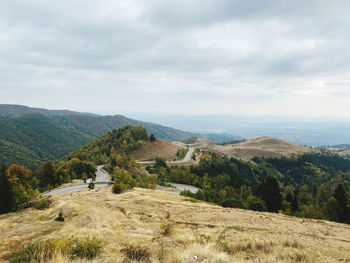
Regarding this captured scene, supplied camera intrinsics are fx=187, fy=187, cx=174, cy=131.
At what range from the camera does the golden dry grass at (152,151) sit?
154 m

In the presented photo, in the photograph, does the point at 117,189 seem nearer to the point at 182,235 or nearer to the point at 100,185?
the point at 100,185

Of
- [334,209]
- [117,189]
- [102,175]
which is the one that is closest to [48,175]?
[102,175]

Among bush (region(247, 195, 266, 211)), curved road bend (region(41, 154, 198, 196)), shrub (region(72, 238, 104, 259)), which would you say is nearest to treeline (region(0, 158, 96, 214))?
curved road bend (region(41, 154, 198, 196))

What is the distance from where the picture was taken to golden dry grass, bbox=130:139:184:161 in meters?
154

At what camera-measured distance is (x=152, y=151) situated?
165500mm

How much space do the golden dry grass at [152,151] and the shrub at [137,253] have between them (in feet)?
455

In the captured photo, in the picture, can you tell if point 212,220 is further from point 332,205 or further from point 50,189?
point 50,189

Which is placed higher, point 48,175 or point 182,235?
point 182,235

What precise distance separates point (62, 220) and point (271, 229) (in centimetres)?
2496

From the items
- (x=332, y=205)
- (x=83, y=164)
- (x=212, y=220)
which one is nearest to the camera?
(x=212, y=220)

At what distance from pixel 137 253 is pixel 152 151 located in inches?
6114

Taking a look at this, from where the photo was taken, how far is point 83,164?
306ft

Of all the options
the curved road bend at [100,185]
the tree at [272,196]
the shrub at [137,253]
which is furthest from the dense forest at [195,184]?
the shrub at [137,253]

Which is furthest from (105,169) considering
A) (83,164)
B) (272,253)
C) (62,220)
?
(272,253)
